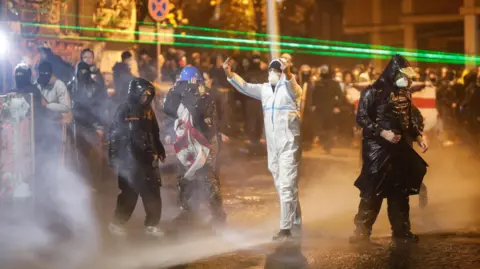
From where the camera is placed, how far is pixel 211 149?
9797 mm

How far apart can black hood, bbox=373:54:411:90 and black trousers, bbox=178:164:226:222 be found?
2322mm

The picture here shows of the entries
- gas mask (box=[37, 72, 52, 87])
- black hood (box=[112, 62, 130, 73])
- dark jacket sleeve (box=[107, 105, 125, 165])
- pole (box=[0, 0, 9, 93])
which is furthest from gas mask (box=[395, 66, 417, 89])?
pole (box=[0, 0, 9, 93])

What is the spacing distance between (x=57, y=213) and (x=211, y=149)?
2.12 meters

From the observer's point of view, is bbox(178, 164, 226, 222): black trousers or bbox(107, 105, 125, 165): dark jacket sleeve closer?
bbox(107, 105, 125, 165): dark jacket sleeve

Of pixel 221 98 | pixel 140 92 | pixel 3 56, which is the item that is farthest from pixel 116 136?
pixel 221 98

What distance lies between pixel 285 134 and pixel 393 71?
48.7 inches

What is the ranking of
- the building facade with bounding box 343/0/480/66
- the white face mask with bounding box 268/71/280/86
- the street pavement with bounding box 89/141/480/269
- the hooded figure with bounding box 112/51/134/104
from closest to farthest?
the street pavement with bounding box 89/141/480/269 < the white face mask with bounding box 268/71/280/86 < the hooded figure with bounding box 112/51/134/104 < the building facade with bounding box 343/0/480/66

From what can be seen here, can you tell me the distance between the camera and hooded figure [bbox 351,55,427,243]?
840 centimetres

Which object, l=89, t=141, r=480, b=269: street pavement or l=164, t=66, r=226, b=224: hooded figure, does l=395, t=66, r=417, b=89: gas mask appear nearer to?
l=89, t=141, r=480, b=269: street pavement

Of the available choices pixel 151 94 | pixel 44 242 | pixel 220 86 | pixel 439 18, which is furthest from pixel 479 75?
pixel 439 18

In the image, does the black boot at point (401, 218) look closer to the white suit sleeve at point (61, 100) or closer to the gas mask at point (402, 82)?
the gas mask at point (402, 82)

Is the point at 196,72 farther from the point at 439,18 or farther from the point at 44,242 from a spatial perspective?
the point at 439,18

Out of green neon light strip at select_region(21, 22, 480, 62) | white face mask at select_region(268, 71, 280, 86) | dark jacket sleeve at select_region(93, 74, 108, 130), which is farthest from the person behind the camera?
green neon light strip at select_region(21, 22, 480, 62)

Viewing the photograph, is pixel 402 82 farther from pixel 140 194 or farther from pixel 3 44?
pixel 3 44
